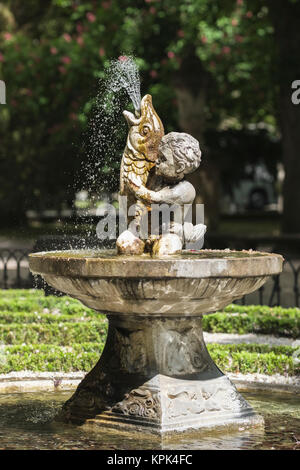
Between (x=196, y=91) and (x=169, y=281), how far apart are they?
1527 cm

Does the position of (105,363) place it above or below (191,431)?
above

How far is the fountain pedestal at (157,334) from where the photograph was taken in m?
5.54

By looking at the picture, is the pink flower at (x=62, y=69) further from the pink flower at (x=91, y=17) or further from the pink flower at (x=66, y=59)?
the pink flower at (x=91, y=17)

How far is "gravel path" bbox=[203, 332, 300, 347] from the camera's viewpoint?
933 cm

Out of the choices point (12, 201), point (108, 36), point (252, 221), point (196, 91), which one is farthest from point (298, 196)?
point (252, 221)

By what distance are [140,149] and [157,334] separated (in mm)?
1362

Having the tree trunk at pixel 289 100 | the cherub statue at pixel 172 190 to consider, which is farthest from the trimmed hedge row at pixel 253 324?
the tree trunk at pixel 289 100

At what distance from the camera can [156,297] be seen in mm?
5648

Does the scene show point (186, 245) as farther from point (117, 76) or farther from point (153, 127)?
point (117, 76)

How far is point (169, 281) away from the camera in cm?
552

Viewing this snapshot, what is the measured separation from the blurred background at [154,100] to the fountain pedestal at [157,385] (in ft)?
33.4

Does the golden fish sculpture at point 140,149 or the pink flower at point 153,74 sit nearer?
the golden fish sculpture at point 140,149

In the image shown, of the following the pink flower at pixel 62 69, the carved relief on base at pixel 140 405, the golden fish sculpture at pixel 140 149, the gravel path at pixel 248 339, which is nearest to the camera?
the carved relief on base at pixel 140 405

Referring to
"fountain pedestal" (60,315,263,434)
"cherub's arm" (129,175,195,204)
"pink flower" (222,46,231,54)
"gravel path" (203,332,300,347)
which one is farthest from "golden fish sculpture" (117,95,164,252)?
"pink flower" (222,46,231,54)
